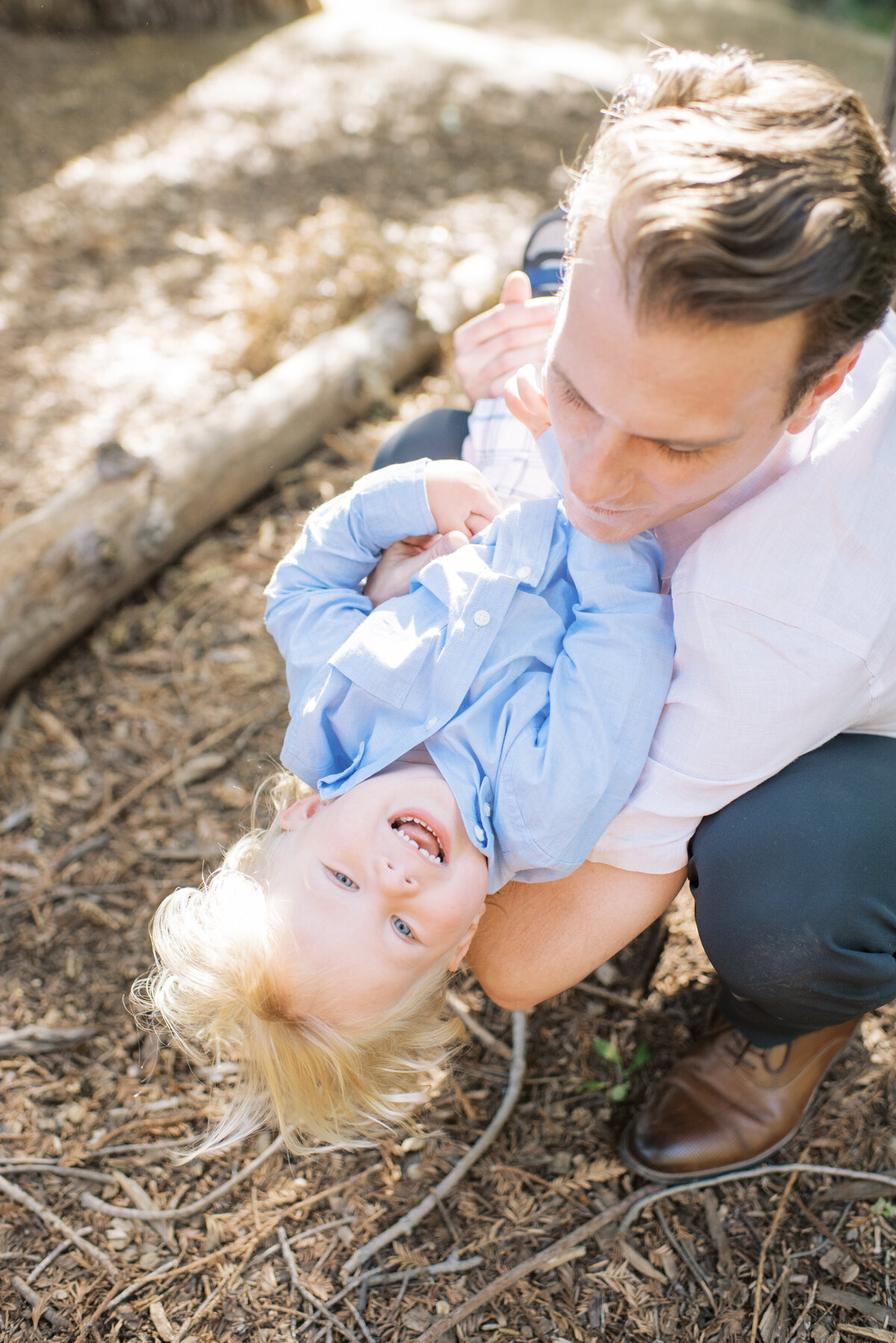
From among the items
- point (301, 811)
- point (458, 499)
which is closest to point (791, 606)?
point (458, 499)

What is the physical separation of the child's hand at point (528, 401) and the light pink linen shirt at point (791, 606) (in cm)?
39

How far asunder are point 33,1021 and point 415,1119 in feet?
2.98

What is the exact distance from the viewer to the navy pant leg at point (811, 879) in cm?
156

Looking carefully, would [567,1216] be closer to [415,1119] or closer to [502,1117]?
[502,1117]

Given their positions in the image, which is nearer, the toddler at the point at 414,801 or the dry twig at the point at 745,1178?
the toddler at the point at 414,801

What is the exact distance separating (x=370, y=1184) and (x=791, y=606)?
1.44 m

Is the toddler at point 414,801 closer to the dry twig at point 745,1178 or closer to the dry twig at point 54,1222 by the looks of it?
the dry twig at point 54,1222

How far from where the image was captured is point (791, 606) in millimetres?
1464

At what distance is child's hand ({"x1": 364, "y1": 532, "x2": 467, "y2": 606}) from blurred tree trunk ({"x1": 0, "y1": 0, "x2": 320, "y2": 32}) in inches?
298

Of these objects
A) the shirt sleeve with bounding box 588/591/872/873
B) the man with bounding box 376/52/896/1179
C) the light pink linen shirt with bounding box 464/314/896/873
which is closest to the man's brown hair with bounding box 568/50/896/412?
the man with bounding box 376/52/896/1179

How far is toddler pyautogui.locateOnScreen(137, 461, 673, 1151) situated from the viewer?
1583mm

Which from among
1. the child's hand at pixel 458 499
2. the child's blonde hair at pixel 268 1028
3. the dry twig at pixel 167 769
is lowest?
the dry twig at pixel 167 769

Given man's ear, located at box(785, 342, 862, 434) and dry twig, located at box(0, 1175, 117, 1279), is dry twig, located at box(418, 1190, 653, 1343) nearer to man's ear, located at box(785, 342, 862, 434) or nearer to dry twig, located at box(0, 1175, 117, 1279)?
dry twig, located at box(0, 1175, 117, 1279)

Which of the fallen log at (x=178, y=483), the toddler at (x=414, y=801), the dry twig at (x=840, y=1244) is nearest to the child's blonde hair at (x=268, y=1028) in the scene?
the toddler at (x=414, y=801)
